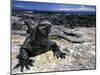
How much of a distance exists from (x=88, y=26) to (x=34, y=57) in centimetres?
88

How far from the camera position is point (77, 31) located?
2643 mm

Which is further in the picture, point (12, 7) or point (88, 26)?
point (88, 26)

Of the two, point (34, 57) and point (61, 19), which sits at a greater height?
point (61, 19)

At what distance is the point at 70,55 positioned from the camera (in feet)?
8.53

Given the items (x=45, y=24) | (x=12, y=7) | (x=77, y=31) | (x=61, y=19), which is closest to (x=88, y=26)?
(x=77, y=31)

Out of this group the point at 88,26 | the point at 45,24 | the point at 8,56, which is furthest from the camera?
the point at 88,26

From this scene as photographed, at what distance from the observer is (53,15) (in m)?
2.55

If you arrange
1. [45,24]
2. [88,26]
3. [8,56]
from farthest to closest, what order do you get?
[88,26] → [45,24] → [8,56]

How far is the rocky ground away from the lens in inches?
94.1

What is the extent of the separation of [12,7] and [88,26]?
107cm

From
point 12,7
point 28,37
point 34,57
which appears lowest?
point 34,57

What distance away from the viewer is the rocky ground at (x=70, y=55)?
239 centimetres

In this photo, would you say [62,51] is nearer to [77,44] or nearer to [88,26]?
[77,44]

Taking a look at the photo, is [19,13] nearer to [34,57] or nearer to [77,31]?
→ [34,57]
